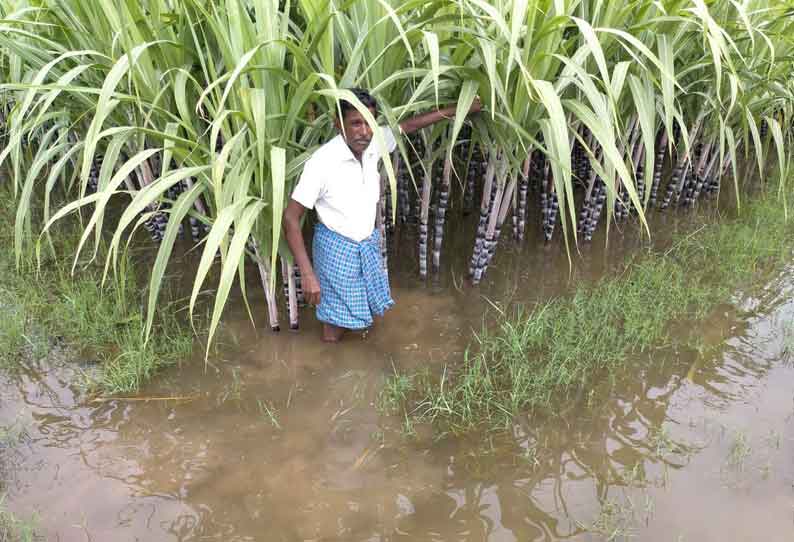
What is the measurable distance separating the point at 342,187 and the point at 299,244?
0.71ft

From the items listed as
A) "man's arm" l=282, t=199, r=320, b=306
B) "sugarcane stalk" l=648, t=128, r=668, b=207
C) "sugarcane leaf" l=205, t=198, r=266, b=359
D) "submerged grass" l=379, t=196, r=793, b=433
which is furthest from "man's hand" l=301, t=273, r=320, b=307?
"sugarcane stalk" l=648, t=128, r=668, b=207

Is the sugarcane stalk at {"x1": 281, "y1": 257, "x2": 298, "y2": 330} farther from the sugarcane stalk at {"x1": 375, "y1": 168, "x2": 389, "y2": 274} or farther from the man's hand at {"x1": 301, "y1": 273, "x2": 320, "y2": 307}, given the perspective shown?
the sugarcane stalk at {"x1": 375, "y1": 168, "x2": 389, "y2": 274}

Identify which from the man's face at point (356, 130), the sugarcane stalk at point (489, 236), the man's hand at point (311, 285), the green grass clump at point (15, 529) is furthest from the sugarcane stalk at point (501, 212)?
the green grass clump at point (15, 529)

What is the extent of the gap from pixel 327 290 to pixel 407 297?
18.7 inches

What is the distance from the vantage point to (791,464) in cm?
168

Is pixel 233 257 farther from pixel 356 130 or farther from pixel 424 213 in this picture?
pixel 424 213

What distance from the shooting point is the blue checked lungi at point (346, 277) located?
1.99 m

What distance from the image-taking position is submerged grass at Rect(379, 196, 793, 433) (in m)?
1.88

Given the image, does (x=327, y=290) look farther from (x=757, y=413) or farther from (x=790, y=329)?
(x=790, y=329)

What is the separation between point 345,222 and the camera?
1947mm

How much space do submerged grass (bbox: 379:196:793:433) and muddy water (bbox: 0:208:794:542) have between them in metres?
0.08

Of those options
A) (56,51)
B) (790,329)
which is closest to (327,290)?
(56,51)

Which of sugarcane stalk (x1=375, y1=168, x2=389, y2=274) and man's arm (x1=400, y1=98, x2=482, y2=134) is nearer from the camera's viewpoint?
man's arm (x1=400, y1=98, x2=482, y2=134)

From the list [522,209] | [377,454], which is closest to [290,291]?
[377,454]
